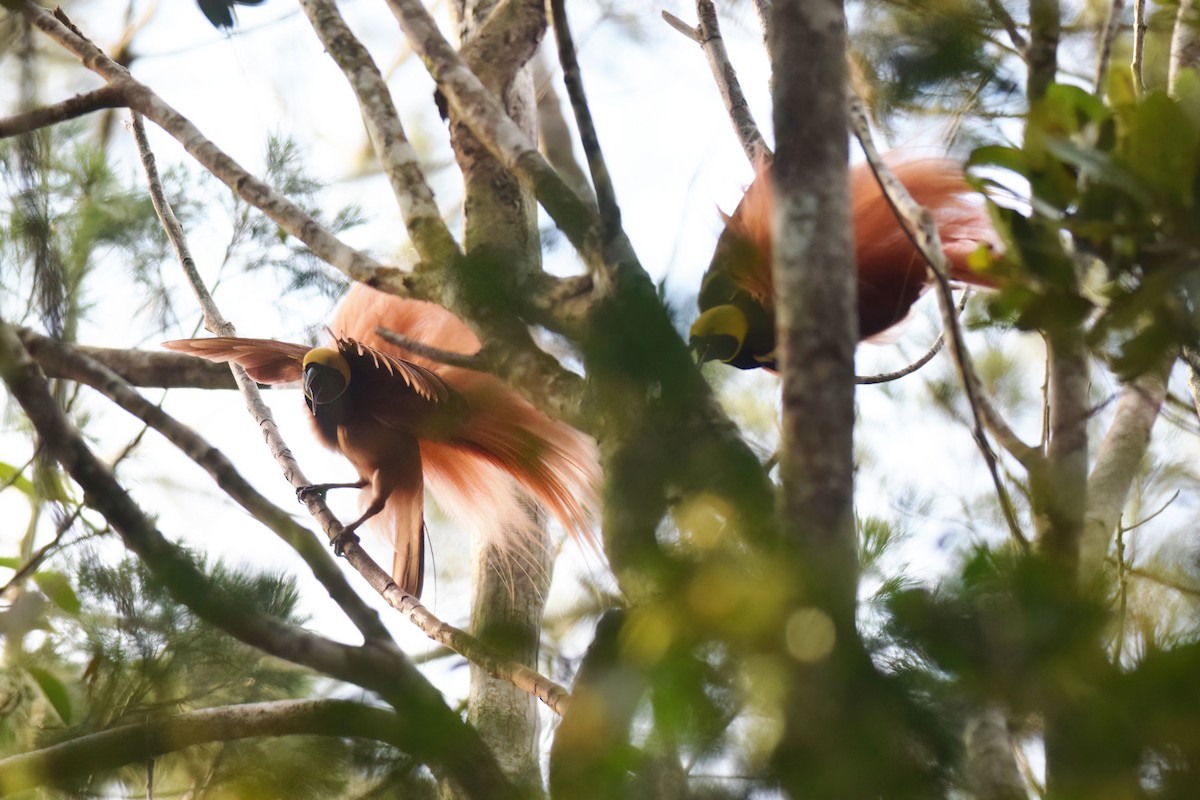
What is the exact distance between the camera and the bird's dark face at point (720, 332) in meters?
2.49

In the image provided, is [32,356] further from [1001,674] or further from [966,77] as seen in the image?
[966,77]

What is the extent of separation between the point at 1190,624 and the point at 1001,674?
0.54 feet

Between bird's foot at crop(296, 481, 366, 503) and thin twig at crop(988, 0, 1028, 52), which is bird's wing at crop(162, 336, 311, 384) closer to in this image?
bird's foot at crop(296, 481, 366, 503)

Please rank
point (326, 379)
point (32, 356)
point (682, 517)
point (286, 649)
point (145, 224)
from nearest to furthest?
1. point (682, 517)
2. point (286, 649)
3. point (32, 356)
4. point (326, 379)
5. point (145, 224)

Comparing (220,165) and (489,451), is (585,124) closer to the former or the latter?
(220,165)

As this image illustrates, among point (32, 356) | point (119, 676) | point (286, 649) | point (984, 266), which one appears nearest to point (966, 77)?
point (984, 266)

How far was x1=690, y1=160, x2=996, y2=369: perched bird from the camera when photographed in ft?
6.86

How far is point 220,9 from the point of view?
168 cm

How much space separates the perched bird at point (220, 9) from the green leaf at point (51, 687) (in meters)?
1.00

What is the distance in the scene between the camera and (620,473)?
106 cm

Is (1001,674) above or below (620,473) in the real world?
below

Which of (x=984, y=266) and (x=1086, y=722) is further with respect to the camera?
(x=984, y=266)

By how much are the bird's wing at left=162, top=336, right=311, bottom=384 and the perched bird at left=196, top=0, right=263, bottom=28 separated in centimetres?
81

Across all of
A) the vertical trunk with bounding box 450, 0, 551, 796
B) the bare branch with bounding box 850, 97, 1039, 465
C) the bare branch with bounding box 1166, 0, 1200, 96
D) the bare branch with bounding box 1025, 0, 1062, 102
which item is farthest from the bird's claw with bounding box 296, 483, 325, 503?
the bare branch with bounding box 1166, 0, 1200, 96
